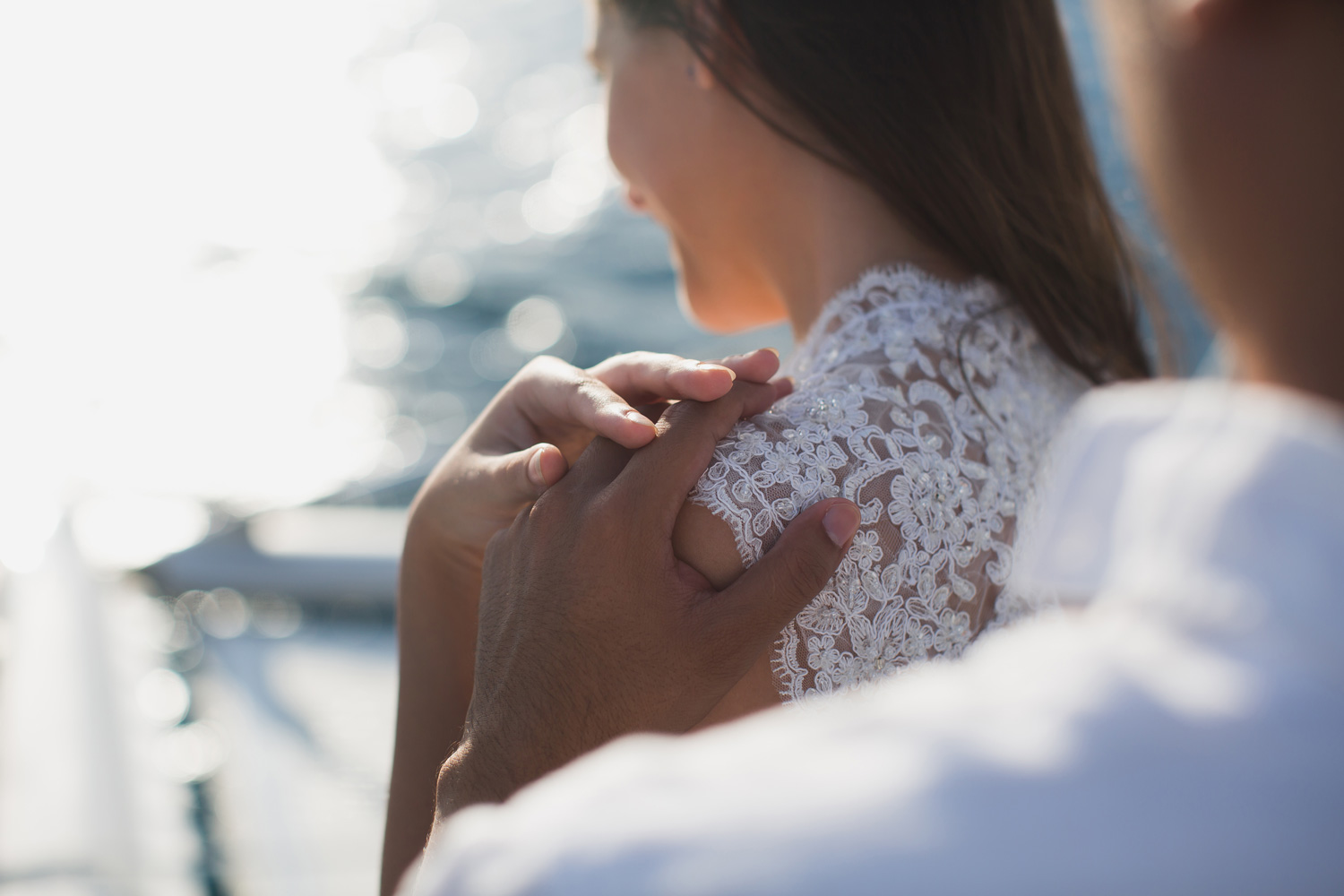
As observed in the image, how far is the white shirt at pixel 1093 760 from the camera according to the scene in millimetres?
358

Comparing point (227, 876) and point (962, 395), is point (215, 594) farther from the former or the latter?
point (962, 395)

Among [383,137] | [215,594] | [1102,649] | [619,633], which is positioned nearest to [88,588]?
[215,594]

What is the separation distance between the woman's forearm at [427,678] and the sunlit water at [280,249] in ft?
5.17

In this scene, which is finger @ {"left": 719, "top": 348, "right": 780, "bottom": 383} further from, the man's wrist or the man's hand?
the man's wrist

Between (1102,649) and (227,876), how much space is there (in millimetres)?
2131

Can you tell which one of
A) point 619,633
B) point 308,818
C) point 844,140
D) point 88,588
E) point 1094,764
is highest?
point 844,140

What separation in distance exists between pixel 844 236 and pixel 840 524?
0.47m

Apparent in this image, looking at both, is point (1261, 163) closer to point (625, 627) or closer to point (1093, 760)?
point (1093, 760)

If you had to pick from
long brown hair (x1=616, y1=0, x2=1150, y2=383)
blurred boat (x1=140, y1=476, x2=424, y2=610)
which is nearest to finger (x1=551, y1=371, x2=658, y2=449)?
long brown hair (x1=616, y1=0, x2=1150, y2=383)

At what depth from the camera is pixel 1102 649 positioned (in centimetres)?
41

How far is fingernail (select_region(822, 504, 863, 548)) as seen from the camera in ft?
2.82

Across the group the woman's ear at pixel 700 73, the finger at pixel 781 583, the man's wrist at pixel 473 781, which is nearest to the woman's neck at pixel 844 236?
the woman's ear at pixel 700 73

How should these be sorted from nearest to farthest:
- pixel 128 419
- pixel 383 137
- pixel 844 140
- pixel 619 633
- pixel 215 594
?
pixel 619 633 < pixel 844 140 < pixel 215 594 < pixel 128 419 < pixel 383 137

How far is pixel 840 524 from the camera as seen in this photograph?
86 cm
